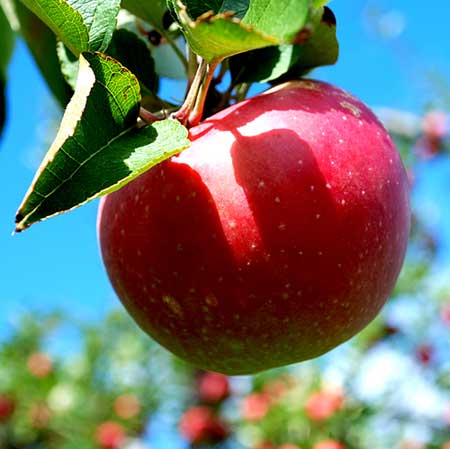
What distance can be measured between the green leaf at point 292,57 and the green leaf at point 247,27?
0.54ft

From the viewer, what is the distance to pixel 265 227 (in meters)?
0.54

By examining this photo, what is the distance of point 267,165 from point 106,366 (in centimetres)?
313

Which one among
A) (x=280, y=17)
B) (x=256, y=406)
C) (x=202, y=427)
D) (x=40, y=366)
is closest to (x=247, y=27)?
(x=280, y=17)

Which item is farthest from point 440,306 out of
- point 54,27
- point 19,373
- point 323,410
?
point 54,27

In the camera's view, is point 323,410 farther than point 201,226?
Yes

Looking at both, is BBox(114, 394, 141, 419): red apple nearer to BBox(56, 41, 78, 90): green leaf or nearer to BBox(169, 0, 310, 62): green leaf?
BBox(56, 41, 78, 90): green leaf

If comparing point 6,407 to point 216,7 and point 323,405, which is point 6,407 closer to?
point 323,405

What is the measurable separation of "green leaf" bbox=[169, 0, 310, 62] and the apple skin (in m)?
0.12

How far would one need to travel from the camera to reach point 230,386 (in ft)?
11.8

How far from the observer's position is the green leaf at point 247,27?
0.36 meters

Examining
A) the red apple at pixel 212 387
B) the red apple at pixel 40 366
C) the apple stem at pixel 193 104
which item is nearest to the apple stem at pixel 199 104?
the apple stem at pixel 193 104

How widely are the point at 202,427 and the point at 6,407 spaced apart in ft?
3.32

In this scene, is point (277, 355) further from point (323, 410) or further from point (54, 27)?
point (323, 410)

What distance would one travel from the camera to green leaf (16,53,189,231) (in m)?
0.41
